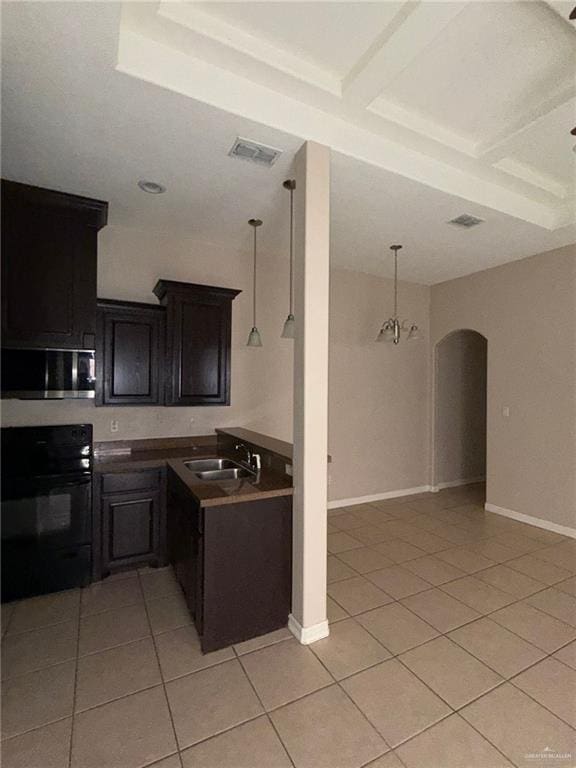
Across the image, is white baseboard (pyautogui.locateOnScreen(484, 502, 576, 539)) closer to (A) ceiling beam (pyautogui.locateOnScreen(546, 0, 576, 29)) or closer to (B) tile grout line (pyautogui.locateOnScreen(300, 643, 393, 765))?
(B) tile grout line (pyautogui.locateOnScreen(300, 643, 393, 765))

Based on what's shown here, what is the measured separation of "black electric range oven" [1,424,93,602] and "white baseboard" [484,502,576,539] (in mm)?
4462

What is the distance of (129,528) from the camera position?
9.64 feet

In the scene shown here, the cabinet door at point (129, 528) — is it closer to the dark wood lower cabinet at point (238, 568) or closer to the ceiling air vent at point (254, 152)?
the dark wood lower cabinet at point (238, 568)

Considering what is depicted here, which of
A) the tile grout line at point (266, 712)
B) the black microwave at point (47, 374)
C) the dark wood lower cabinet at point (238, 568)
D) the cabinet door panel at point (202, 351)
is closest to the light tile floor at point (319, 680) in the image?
the tile grout line at point (266, 712)

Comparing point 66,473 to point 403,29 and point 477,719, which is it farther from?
point 403,29

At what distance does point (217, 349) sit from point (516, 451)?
3687 mm

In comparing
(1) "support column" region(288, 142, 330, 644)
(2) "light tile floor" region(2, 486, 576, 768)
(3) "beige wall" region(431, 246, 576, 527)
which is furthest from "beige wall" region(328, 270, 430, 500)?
(1) "support column" region(288, 142, 330, 644)

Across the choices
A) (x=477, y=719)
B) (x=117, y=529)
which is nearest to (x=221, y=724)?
(x=477, y=719)

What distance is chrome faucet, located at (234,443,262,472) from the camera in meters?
2.78

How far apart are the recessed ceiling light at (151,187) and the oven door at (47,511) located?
2.24 metres

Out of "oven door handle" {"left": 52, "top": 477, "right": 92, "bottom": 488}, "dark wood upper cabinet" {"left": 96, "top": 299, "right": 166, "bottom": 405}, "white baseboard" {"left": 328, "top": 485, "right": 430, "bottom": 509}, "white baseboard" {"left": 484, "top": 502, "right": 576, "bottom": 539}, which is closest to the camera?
"oven door handle" {"left": 52, "top": 477, "right": 92, "bottom": 488}

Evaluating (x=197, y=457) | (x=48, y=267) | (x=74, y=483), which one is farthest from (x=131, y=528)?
(x=48, y=267)

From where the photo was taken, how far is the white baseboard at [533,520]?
388 cm

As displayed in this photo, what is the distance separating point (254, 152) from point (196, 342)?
1.67 m
